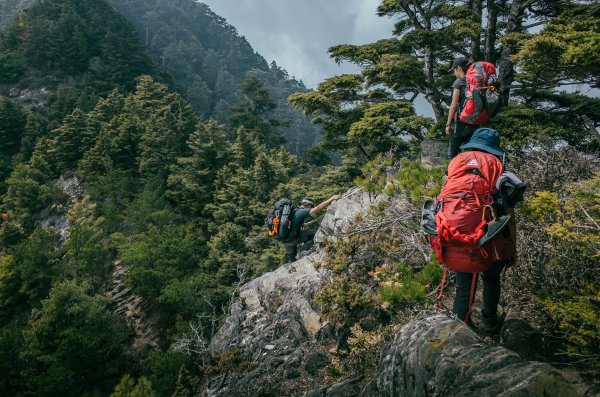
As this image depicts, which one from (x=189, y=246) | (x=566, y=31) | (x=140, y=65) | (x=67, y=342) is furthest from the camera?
(x=140, y=65)

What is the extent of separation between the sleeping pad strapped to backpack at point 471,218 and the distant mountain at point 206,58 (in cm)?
6929

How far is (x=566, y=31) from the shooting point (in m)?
6.63

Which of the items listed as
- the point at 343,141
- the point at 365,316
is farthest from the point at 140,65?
the point at 365,316

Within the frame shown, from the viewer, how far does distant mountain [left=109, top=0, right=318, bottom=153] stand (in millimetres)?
80562

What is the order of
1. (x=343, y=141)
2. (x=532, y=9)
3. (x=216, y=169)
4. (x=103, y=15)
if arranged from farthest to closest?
(x=103, y=15)
(x=216, y=169)
(x=343, y=141)
(x=532, y=9)

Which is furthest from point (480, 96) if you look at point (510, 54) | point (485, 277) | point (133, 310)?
point (133, 310)

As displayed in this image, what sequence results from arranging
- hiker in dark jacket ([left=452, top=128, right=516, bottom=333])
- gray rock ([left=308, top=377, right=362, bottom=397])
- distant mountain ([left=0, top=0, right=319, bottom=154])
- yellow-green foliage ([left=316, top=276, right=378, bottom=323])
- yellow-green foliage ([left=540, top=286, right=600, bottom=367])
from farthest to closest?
distant mountain ([left=0, top=0, right=319, bottom=154]) < yellow-green foliage ([left=316, top=276, right=378, bottom=323]) < gray rock ([left=308, top=377, right=362, bottom=397]) < hiker in dark jacket ([left=452, top=128, right=516, bottom=333]) < yellow-green foliage ([left=540, top=286, right=600, bottom=367])

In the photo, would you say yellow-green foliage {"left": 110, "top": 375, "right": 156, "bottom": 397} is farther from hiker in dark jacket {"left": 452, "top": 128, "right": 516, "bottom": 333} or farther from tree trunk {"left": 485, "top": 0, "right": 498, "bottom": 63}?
tree trunk {"left": 485, "top": 0, "right": 498, "bottom": 63}

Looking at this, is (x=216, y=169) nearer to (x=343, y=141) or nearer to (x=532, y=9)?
(x=343, y=141)

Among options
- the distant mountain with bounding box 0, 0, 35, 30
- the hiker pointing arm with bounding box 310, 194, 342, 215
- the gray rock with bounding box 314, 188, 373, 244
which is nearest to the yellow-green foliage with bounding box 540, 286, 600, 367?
the gray rock with bounding box 314, 188, 373, 244

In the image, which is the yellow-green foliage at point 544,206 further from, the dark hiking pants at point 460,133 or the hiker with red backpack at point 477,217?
the dark hiking pants at point 460,133

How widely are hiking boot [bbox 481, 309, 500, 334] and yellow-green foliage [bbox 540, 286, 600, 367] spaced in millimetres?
459

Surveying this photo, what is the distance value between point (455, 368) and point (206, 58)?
331ft

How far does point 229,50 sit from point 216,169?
313ft
